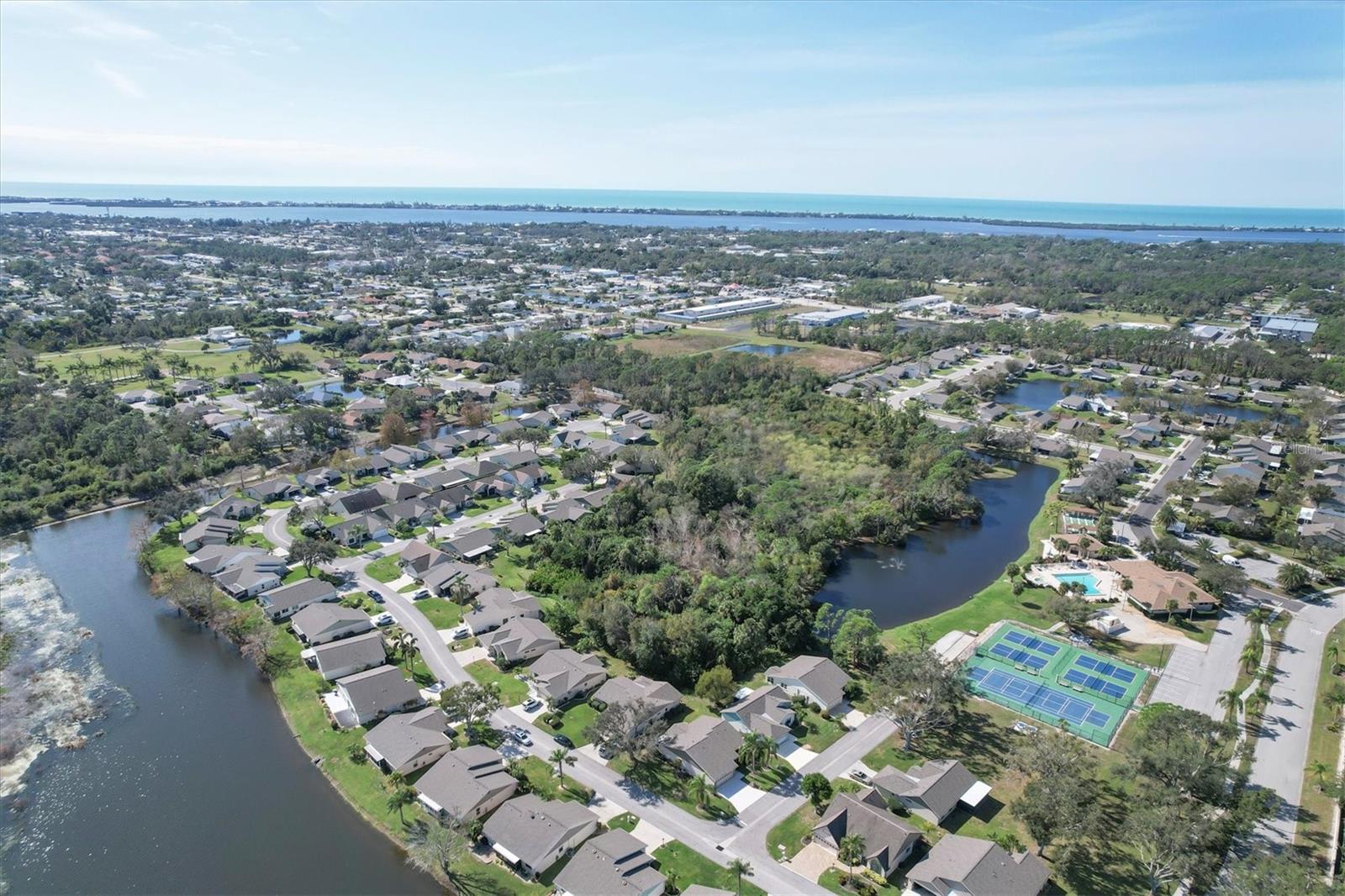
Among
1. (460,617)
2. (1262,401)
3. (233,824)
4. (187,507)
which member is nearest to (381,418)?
(187,507)

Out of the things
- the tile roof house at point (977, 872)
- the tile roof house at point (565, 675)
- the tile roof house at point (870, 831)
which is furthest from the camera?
the tile roof house at point (565, 675)

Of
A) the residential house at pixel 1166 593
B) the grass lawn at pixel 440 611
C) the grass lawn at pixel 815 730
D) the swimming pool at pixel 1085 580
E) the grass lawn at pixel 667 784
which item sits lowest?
the grass lawn at pixel 667 784

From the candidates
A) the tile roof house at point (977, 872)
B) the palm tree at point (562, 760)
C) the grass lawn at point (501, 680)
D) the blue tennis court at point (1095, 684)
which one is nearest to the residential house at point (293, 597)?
the grass lawn at point (501, 680)

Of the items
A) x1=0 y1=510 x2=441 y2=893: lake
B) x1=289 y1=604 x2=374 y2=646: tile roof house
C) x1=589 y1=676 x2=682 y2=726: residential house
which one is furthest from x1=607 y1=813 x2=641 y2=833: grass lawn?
x1=289 y1=604 x2=374 y2=646: tile roof house

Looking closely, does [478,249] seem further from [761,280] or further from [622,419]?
[622,419]

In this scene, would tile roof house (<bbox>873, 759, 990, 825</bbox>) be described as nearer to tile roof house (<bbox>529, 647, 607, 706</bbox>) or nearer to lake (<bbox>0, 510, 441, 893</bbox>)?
tile roof house (<bbox>529, 647, 607, 706</bbox>)

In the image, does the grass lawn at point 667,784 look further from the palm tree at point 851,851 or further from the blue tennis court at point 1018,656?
the blue tennis court at point 1018,656

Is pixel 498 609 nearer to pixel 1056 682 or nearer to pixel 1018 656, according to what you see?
pixel 1018 656
